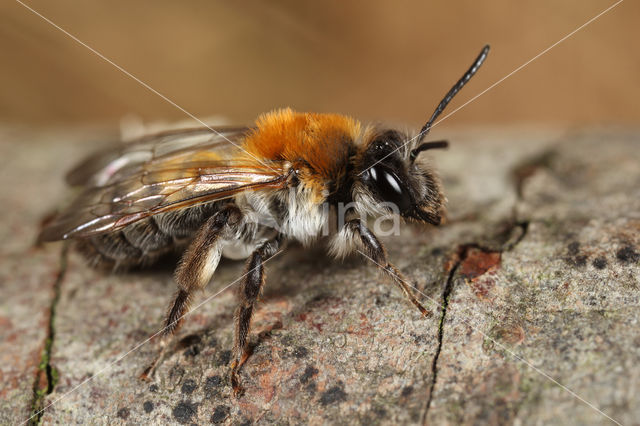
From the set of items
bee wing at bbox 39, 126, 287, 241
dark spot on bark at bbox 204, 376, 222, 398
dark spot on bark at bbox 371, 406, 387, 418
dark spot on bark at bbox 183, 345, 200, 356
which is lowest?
dark spot on bark at bbox 371, 406, 387, 418

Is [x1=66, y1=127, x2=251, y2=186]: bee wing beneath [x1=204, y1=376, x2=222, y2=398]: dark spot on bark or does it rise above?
above

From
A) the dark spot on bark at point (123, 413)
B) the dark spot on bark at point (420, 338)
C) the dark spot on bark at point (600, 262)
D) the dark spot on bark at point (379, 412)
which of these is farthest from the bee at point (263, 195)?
the dark spot on bark at point (600, 262)

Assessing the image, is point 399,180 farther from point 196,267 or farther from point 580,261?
point 196,267

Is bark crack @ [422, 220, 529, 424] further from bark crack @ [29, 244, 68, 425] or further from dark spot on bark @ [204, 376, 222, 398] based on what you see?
bark crack @ [29, 244, 68, 425]

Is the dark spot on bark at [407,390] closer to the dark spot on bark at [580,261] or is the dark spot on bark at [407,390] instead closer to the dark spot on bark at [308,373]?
the dark spot on bark at [308,373]

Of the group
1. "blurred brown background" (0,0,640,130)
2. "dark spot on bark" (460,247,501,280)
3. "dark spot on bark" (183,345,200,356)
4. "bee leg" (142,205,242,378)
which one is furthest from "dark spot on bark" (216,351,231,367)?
"blurred brown background" (0,0,640,130)

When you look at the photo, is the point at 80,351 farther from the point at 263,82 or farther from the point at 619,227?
the point at 263,82
